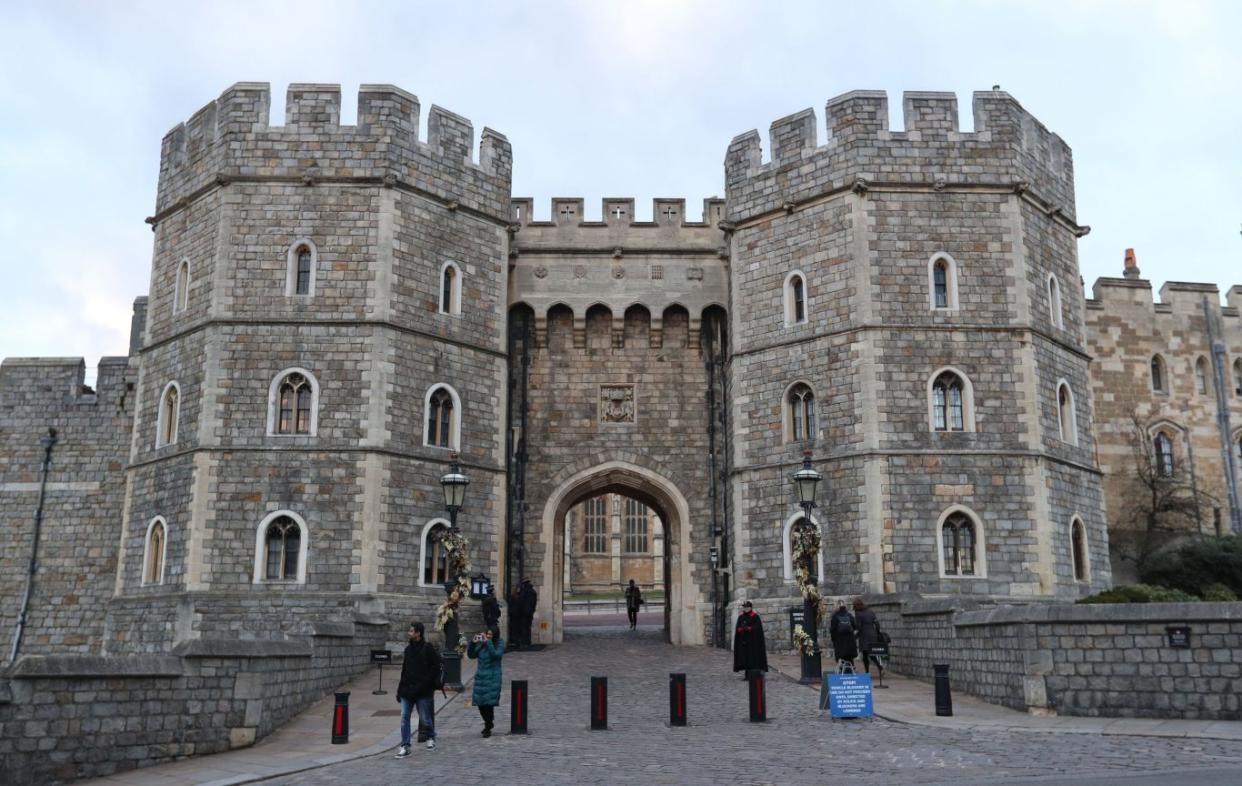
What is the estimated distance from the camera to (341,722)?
1325cm

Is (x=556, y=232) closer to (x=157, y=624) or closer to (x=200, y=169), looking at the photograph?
(x=200, y=169)

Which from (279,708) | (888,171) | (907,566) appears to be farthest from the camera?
(888,171)

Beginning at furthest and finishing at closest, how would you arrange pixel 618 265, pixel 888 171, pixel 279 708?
pixel 618 265, pixel 888 171, pixel 279 708

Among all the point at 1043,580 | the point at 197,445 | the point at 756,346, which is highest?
the point at 756,346

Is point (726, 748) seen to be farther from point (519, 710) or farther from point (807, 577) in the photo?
point (807, 577)

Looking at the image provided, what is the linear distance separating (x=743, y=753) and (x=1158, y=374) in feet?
72.5

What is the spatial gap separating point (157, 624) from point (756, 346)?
12547 millimetres

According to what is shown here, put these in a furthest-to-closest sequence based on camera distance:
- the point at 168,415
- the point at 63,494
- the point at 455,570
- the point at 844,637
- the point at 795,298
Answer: the point at 63,494, the point at 795,298, the point at 168,415, the point at 455,570, the point at 844,637

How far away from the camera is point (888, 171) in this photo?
2250 cm

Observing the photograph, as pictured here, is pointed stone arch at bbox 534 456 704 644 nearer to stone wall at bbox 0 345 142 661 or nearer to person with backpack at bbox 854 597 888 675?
person with backpack at bbox 854 597 888 675

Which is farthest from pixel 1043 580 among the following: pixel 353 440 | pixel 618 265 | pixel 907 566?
pixel 353 440

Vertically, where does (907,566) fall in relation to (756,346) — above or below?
below

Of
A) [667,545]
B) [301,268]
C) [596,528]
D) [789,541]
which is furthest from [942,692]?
[596,528]

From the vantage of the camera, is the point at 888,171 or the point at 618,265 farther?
the point at 618,265
